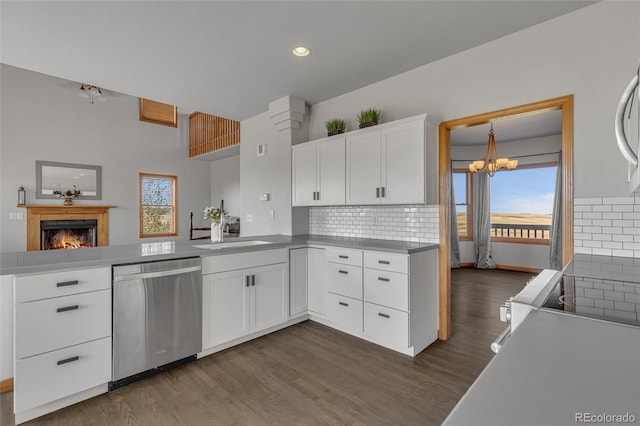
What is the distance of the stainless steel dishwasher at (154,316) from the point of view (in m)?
2.20

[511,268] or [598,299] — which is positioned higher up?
[598,299]

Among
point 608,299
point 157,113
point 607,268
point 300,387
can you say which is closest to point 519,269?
point 607,268

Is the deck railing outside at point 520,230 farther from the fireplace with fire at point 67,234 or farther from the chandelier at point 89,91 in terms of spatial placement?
the fireplace with fire at point 67,234

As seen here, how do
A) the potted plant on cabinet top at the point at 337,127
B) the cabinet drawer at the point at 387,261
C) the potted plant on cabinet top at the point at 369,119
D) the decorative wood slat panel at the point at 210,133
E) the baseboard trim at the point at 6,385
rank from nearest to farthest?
the baseboard trim at the point at 6,385, the cabinet drawer at the point at 387,261, the potted plant on cabinet top at the point at 369,119, the potted plant on cabinet top at the point at 337,127, the decorative wood slat panel at the point at 210,133

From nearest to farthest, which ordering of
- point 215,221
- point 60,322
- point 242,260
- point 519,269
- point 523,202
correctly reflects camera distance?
point 60,322 → point 242,260 → point 215,221 → point 519,269 → point 523,202

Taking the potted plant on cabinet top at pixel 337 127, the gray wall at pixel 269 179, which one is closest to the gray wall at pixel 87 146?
the gray wall at pixel 269 179

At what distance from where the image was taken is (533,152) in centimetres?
621

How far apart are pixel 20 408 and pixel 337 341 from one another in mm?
2304

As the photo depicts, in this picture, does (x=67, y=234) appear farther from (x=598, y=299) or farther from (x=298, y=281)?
(x=598, y=299)

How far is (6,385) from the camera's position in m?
2.21

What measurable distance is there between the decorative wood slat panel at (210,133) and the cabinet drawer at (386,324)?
439cm

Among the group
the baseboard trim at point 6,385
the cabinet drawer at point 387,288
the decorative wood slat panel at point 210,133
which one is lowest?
the baseboard trim at point 6,385

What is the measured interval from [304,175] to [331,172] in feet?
1.54

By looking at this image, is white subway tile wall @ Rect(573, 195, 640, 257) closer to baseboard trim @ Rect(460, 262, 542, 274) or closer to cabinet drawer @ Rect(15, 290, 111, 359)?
cabinet drawer @ Rect(15, 290, 111, 359)
